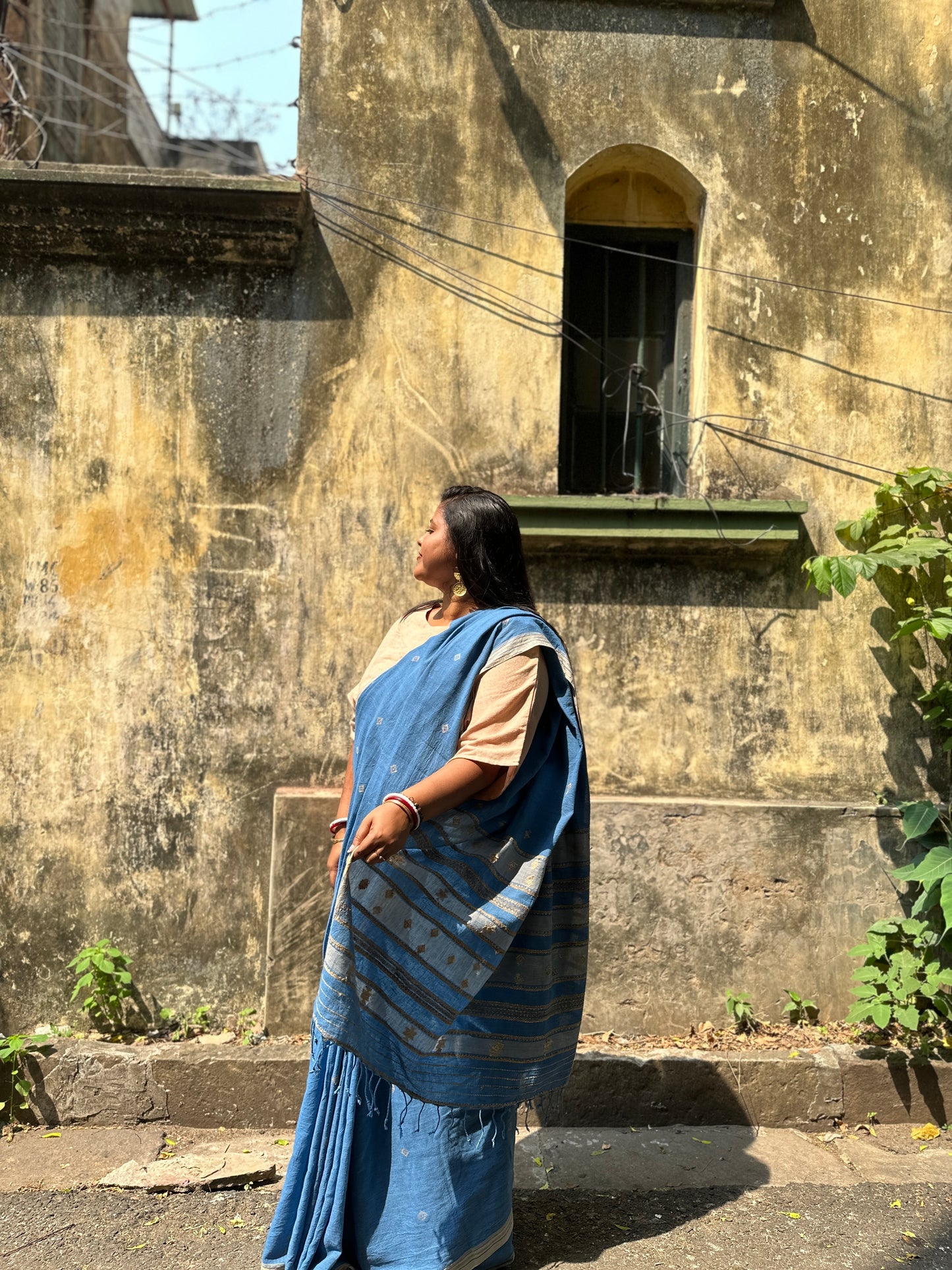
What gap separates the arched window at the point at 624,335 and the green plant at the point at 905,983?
Result: 2011 millimetres

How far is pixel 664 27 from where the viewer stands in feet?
14.2

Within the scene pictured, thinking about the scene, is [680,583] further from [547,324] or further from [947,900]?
[947,900]

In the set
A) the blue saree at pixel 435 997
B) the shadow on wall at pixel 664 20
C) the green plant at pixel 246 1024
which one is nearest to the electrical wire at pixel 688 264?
the shadow on wall at pixel 664 20

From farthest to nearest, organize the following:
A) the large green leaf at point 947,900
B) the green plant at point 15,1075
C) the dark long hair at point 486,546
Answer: the green plant at point 15,1075, the large green leaf at point 947,900, the dark long hair at point 486,546

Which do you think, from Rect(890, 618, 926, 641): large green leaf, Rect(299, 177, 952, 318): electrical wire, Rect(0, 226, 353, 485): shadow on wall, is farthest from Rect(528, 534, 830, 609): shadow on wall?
Rect(0, 226, 353, 485): shadow on wall

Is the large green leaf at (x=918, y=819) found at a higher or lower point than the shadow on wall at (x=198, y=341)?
lower

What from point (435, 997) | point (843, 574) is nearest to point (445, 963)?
point (435, 997)

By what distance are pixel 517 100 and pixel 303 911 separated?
329 cm

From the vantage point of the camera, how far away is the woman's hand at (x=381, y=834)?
95.5 inches

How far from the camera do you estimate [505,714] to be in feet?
8.70

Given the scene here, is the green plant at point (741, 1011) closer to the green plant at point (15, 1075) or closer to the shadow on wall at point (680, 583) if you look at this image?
the shadow on wall at point (680, 583)

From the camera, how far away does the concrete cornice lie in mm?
4020

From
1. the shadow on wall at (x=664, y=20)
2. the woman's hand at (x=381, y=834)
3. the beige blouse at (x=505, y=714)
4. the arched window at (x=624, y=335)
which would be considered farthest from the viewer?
the arched window at (x=624, y=335)

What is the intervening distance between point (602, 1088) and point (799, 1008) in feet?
2.84
